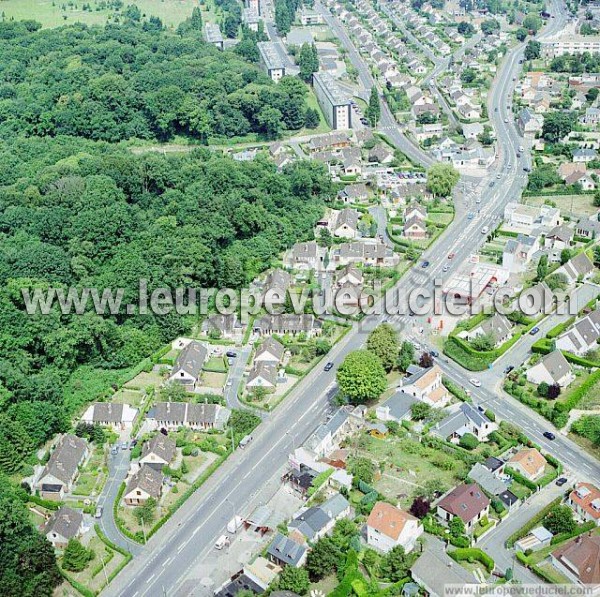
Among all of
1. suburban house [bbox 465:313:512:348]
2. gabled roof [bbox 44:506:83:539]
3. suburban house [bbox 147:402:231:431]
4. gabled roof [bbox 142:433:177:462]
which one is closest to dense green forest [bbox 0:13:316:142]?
suburban house [bbox 465:313:512:348]

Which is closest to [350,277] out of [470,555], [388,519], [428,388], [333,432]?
[428,388]

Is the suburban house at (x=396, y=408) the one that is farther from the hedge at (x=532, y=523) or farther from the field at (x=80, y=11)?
the field at (x=80, y=11)

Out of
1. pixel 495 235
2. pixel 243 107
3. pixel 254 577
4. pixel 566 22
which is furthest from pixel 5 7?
pixel 254 577

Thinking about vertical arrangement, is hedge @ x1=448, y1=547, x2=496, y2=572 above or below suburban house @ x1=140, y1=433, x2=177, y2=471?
above

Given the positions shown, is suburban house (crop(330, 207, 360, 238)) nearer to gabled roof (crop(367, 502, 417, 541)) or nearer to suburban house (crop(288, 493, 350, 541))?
suburban house (crop(288, 493, 350, 541))

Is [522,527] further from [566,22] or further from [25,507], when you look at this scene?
[566,22]
